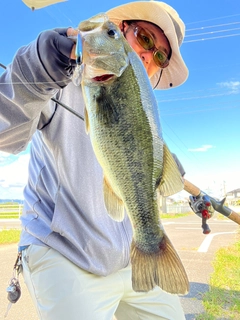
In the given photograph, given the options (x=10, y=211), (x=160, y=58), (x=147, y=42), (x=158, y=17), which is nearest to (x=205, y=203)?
(x=160, y=58)

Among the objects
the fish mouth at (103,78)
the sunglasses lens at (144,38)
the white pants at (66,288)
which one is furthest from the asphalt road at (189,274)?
the fish mouth at (103,78)

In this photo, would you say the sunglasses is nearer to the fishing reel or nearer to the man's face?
the man's face

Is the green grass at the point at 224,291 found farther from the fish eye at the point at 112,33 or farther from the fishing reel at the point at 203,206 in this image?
the fish eye at the point at 112,33

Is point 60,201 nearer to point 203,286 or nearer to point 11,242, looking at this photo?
point 203,286

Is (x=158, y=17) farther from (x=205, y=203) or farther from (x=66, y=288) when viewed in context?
(x=205, y=203)

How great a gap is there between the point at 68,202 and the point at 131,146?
72 centimetres

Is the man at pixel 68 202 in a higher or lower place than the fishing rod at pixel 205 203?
higher

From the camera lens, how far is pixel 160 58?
2.16m

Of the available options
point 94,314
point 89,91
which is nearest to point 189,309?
point 94,314

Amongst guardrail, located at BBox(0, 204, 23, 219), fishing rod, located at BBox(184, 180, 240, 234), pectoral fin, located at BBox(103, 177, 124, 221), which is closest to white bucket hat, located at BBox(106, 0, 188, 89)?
pectoral fin, located at BBox(103, 177, 124, 221)

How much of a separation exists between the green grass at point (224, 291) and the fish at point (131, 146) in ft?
9.38

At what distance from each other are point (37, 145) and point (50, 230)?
0.61m

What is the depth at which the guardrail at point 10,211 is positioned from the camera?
24144mm

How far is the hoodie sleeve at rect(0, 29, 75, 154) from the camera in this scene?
1322mm
